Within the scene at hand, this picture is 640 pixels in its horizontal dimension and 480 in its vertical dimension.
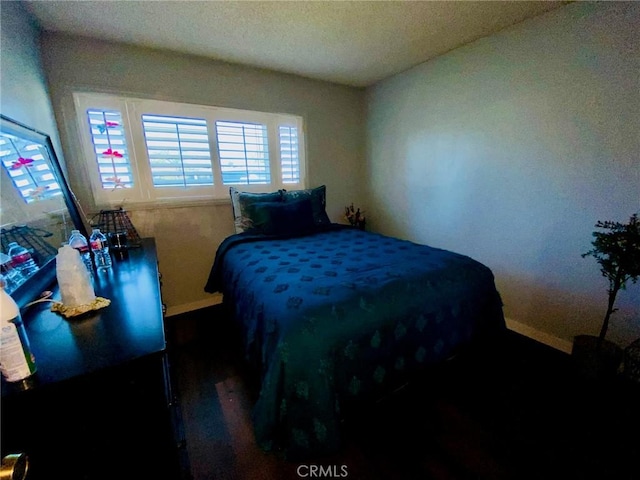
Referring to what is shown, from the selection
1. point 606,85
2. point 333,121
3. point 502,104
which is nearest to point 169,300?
point 333,121

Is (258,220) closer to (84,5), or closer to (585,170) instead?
(84,5)

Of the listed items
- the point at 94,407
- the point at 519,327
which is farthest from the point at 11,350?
the point at 519,327

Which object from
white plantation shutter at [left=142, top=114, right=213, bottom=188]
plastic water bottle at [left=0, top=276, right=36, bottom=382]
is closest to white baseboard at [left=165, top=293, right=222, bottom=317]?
white plantation shutter at [left=142, top=114, right=213, bottom=188]

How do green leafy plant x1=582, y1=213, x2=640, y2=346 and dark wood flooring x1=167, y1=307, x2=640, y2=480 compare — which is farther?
green leafy plant x1=582, y1=213, x2=640, y2=346

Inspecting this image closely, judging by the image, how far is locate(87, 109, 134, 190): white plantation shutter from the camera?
2057 millimetres

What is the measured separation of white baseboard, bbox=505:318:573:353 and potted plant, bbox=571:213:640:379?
251 millimetres

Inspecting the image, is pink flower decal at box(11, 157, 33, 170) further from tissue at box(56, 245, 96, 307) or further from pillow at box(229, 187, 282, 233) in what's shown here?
pillow at box(229, 187, 282, 233)

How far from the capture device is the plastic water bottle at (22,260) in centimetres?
93

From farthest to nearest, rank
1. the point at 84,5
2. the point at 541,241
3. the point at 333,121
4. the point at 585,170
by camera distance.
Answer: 1. the point at 333,121
2. the point at 541,241
3. the point at 585,170
4. the point at 84,5

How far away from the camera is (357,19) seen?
5.87 ft

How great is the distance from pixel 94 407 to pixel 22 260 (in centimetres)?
77

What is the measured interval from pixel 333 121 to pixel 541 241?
93.0 inches

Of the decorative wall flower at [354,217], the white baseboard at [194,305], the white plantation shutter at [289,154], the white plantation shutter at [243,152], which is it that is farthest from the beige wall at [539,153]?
the white baseboard at [194,305]

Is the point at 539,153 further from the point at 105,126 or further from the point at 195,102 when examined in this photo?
the point at 105,126
